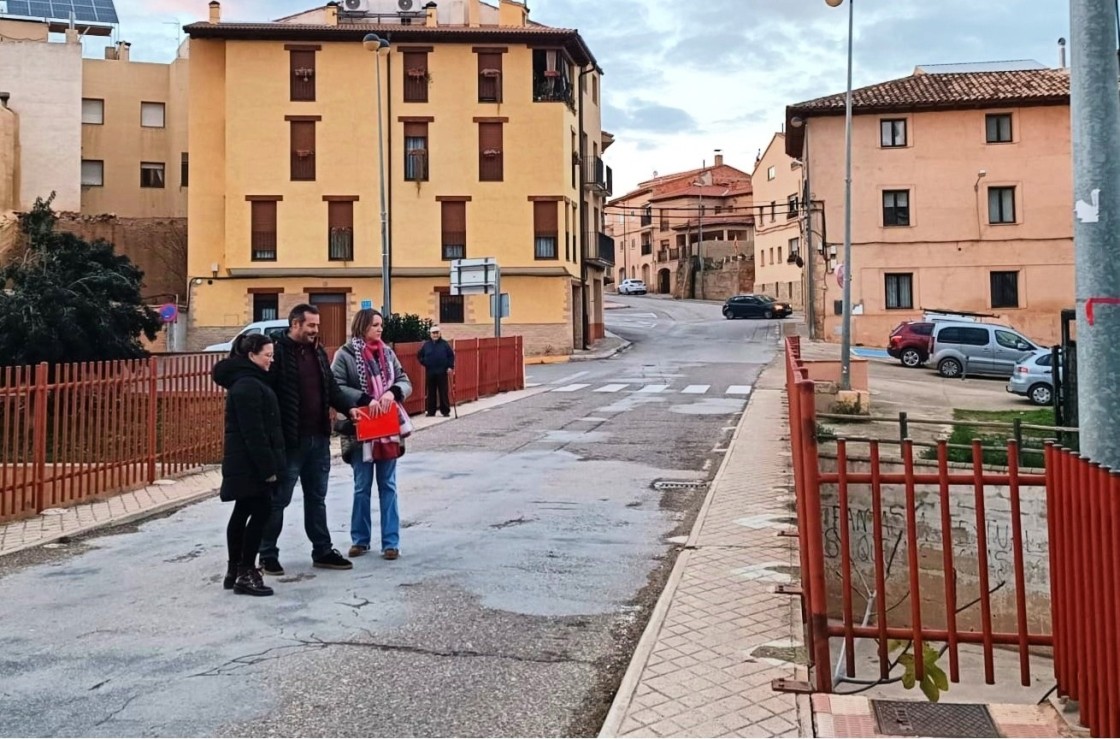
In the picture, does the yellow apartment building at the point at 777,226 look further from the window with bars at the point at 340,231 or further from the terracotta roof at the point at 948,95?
the window with bars at the point at 340,231

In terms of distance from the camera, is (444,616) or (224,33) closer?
(444,616)

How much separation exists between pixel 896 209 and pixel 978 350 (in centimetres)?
1246

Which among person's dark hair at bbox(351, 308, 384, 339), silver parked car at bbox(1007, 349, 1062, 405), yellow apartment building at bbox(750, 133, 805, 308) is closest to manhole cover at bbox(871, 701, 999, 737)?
person's dark hair at bbox(351, 308, 384, 339)

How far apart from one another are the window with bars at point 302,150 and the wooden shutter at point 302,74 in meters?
1.13

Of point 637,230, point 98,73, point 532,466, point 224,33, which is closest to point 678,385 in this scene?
point 532,466

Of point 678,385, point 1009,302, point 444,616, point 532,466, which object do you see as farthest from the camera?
point 1009,302

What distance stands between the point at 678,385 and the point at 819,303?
1741cm

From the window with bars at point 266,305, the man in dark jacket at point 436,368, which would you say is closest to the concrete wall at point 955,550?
the man in dark jacket at point 436,368

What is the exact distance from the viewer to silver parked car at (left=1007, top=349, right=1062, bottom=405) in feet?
70.4

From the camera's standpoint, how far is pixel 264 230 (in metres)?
39.6

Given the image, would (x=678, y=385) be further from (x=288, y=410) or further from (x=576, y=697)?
(x=576, y=697)

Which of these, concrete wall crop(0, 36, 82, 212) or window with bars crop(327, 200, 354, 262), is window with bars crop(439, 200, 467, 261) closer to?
window with bars crop(327, 200, 354, 262)

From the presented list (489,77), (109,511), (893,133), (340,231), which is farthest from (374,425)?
(893,133)

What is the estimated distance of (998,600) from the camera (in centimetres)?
1029
